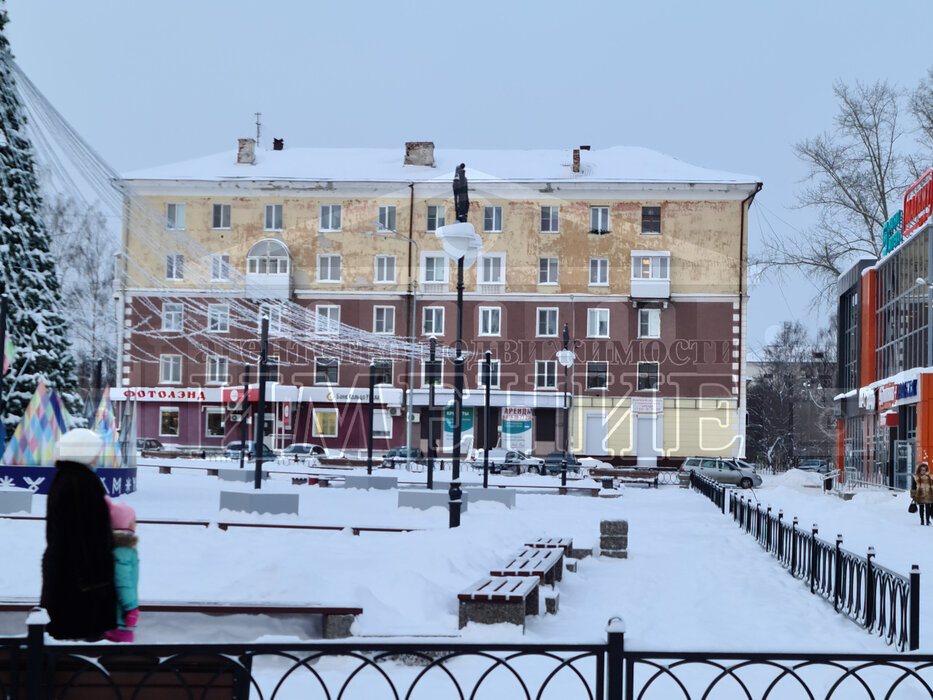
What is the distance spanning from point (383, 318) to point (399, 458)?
9975 millimetres

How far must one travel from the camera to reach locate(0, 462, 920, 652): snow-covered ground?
9289 mm

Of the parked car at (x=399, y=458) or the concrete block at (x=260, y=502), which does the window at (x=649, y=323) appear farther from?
the concrete block at (x=260, y=502)

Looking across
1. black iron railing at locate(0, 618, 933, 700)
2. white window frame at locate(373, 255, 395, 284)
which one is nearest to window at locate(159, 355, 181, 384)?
white window frame at locate(373, 255, 395, 284)

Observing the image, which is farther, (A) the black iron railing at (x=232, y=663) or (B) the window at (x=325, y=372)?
(B) the window at (x=325, y=372)

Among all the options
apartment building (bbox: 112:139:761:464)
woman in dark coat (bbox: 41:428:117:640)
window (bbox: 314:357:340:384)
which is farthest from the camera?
window (bbox: 314:357:340:384)

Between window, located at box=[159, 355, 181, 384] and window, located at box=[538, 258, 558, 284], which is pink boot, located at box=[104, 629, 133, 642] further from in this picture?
window, located at box=[159, 355, 181, 384]

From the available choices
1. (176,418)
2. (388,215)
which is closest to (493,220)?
(388,215)

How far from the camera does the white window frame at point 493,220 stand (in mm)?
55625

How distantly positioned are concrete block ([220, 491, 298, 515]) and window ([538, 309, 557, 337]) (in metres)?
35.2

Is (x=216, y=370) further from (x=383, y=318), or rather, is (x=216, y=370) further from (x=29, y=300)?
(x=29, y=300)

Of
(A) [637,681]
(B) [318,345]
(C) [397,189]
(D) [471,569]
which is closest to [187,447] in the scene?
(B) [318,345]

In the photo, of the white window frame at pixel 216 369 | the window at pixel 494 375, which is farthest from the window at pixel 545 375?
the white window frame at pixel 216 369

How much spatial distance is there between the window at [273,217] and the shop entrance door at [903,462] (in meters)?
31.7

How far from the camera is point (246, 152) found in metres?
57.7
